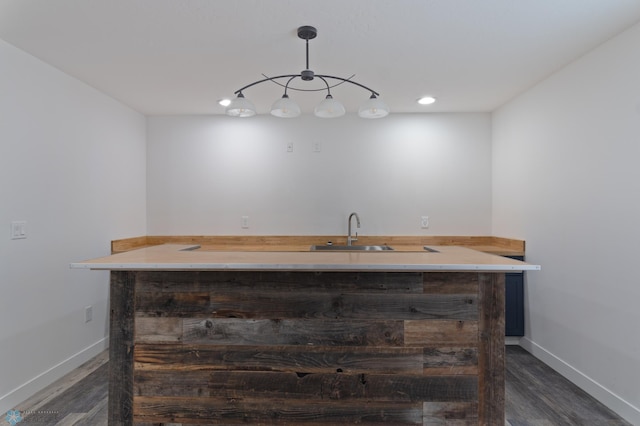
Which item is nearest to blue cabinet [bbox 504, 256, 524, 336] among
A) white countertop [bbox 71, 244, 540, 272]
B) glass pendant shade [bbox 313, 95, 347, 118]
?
white countertop [bbox 71, 244, 540, 272]

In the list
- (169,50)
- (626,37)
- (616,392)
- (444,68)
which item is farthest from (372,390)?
(626,37)

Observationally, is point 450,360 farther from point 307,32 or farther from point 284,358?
point 307,32

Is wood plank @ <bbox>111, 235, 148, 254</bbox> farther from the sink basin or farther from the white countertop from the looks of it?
the sink basin

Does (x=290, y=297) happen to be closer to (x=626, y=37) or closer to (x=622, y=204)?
(x=622, y=204)

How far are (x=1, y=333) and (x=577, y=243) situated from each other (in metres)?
3.96

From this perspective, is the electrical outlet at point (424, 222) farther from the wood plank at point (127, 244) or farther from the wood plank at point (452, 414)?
the wood plank at point (127, 244)

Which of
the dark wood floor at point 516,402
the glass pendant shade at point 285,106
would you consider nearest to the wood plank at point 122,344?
the dark wood floor at point 516,402

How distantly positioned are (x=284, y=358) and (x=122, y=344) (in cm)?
86

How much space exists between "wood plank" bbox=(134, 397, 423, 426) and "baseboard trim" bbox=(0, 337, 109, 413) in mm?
1087

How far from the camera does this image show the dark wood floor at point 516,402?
2.00 metres

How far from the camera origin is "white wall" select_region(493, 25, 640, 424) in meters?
1.99

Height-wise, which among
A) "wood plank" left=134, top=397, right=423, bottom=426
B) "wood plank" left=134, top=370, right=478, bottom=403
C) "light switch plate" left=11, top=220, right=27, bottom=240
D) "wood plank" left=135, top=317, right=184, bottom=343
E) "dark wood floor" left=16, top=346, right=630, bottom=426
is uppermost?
"light switch plate" left=11, top=220, right=27, bottom=240

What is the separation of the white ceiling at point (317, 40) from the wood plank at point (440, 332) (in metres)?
1.68

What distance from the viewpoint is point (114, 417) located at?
1.72 m
